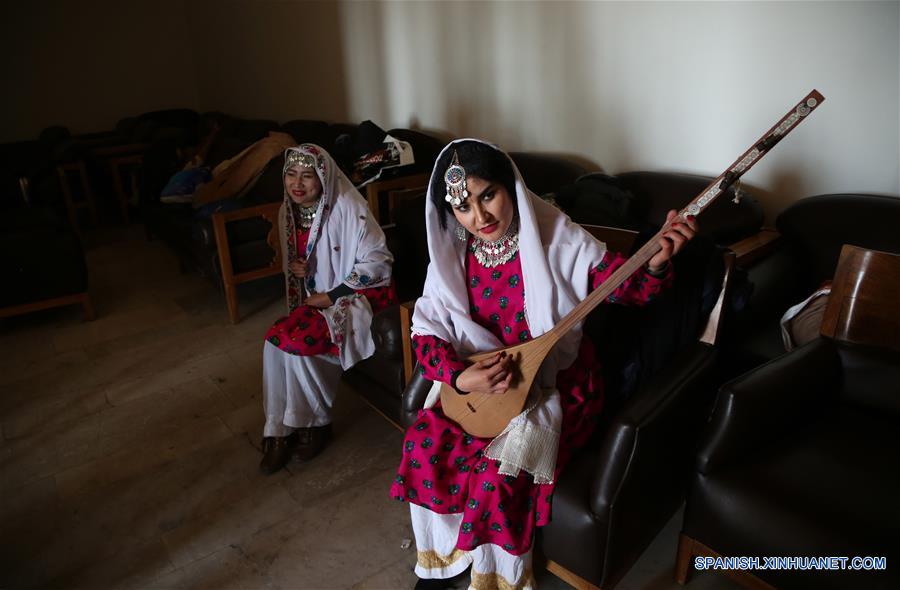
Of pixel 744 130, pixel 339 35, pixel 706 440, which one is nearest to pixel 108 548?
pixel 706 440

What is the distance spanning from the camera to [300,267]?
2.38 meters

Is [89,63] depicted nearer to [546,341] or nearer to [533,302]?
[533,302]

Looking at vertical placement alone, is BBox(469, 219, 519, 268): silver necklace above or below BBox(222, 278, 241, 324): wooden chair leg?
above

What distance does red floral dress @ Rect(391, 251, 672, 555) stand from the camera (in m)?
1.43

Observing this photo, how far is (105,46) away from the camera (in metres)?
6.33

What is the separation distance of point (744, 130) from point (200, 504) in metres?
2.46

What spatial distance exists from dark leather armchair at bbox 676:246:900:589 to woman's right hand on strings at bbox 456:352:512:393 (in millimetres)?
506

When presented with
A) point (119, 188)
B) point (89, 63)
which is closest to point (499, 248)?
point (119, 188)

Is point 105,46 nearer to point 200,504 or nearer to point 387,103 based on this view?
point 387,103

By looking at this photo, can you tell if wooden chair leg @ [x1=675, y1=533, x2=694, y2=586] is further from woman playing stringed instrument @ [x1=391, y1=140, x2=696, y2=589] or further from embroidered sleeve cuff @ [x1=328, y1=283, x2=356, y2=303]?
embroidered sleeve cuff @ [x1=328, y1=283, x2=356, y2=303]

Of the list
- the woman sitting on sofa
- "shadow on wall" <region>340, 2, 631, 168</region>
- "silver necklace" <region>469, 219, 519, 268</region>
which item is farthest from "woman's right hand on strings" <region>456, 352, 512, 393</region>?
"shadow on wall" <region>340, 2, 631, 168</region>

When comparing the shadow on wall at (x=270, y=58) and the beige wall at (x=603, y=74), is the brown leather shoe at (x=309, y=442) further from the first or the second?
the shadow on wall at (x=270, y=58)

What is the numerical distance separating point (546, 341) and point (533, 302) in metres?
0.14

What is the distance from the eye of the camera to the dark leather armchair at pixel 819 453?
128cm
